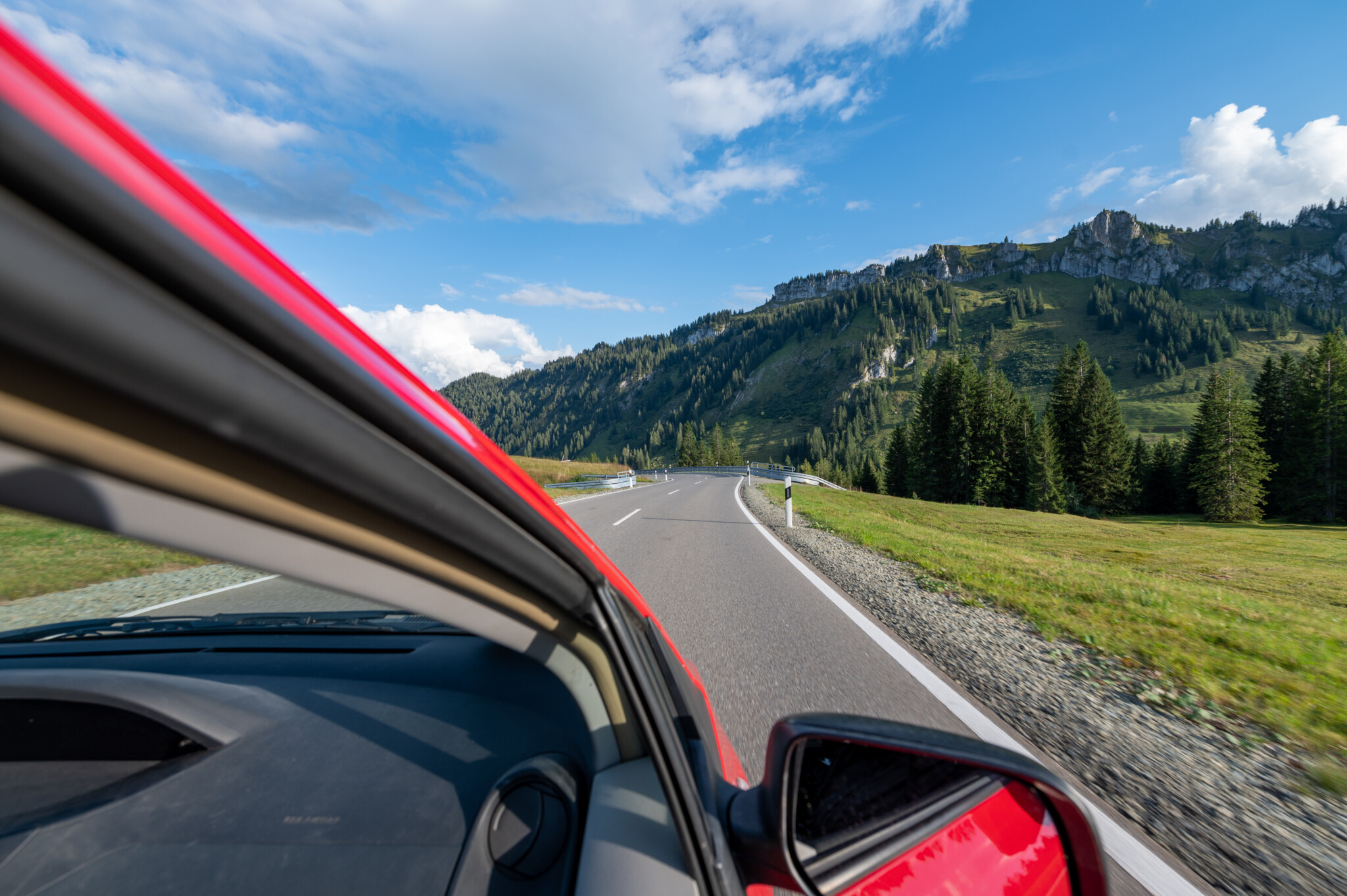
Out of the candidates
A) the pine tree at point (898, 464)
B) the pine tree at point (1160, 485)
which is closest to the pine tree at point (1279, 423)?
the pine tree at point (1160, 485)

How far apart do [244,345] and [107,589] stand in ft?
7.13

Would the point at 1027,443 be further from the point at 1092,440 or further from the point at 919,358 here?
the point at 919,358

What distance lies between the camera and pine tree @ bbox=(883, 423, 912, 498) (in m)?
59.2

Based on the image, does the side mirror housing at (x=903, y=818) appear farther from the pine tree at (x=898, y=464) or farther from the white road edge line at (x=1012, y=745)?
the pine tree at (x=898, y=464)

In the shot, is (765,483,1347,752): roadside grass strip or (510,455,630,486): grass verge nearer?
(765,483,1347,752): roadside grass strip

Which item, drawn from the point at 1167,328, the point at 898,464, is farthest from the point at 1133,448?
the point at 1167,328

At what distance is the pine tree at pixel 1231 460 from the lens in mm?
38406

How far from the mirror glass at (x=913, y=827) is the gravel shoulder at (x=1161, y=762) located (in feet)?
5.19

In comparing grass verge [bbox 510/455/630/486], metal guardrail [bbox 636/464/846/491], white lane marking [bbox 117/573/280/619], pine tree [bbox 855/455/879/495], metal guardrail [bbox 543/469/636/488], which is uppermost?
white lane marking [bbox 117/573/280/619]

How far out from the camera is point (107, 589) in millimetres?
1974

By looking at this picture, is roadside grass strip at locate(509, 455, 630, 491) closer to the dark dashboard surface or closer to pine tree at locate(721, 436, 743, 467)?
the dark dashboard surface

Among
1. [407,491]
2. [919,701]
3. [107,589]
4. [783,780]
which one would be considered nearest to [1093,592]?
[919,701]

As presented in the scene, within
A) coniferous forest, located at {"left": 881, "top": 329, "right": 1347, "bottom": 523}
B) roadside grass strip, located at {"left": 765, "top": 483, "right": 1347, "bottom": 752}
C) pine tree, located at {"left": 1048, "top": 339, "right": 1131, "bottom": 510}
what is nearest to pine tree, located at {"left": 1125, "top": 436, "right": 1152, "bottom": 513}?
coniferous forest, located at {"left": 881, "top": 329, "right": 1347, "bottom": 523}

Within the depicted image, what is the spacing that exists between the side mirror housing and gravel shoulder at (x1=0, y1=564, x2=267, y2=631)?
1661mm
